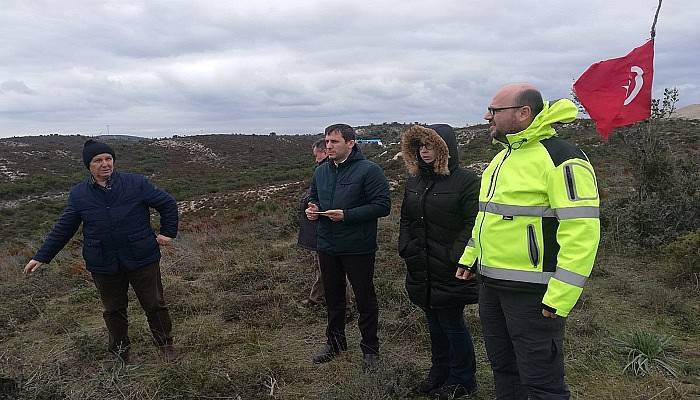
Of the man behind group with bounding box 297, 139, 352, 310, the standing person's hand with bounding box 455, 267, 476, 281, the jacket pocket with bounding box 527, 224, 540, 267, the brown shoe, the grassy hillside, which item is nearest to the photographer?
the jacket pocket with bounding box 527, 224, 540, 267

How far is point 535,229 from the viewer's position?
222cm

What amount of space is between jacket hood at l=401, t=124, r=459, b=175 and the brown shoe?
232 centimetres

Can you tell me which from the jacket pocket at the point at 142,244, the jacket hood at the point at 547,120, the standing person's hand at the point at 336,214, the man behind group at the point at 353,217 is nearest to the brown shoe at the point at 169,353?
the jacket pocket at the point at 142,244

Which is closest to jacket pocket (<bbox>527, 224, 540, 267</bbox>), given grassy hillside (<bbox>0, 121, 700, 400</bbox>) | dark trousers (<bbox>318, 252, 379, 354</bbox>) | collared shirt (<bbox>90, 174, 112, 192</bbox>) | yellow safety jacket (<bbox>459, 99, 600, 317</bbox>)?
yellow safety jacket (<bbox>459, 99, 600, 317</bbox>)

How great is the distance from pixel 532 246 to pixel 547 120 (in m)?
0.54

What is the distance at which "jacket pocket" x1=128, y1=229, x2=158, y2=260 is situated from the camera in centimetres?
358

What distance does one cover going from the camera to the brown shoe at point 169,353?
155 inches

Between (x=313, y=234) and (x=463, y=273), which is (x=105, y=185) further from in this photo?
(x=463, y=273)

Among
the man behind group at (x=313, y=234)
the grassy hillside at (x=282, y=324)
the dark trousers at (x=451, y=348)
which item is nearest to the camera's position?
the dark trousers at (x=451, y=348)

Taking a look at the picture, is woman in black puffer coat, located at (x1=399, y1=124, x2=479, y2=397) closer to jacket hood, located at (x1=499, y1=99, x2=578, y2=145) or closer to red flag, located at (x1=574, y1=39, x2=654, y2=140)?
jacket hood, located at (x1=499, y1=99, x2=578, y2=145)

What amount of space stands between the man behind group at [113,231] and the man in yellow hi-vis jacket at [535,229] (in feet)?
7.73

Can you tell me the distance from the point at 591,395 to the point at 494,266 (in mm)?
1598

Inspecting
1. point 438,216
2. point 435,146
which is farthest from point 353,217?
point 435,146

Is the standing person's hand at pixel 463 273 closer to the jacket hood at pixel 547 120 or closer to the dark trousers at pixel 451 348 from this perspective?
the dark trousers at pixel 451 348
